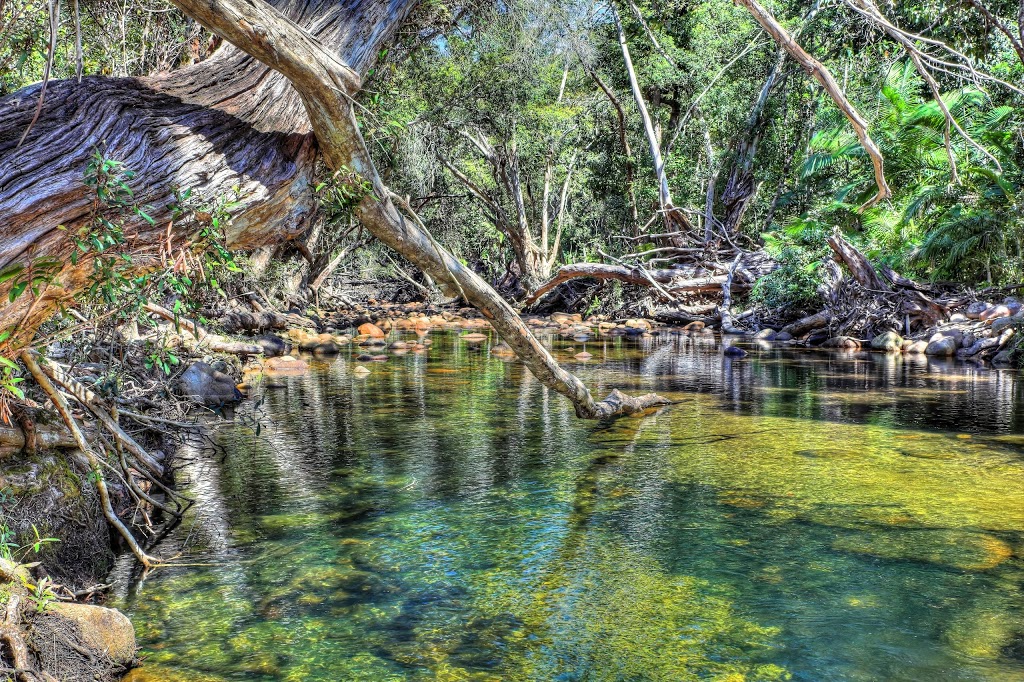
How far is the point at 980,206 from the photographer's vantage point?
579 inches

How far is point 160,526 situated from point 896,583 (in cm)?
393

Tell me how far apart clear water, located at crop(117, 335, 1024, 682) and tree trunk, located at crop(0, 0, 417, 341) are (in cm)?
163

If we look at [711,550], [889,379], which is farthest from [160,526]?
[889,379]

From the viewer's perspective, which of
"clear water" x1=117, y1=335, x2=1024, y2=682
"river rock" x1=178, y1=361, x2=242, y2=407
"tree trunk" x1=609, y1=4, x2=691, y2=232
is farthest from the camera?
"tree trunk" x1=609, y1=4, x2=691, y2=232

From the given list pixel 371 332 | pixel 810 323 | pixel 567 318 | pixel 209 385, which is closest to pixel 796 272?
pixel 810 323

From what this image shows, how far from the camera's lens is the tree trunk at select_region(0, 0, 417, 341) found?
9.91ft

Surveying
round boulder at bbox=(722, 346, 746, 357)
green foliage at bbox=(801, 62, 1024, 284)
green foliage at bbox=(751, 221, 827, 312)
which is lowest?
round boulder at bbox=(722, 346, 746, 357)

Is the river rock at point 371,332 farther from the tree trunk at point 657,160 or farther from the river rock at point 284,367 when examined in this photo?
the tree trunk at point 657,160

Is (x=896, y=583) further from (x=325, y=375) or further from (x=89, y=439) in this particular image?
(x=325, y=375)

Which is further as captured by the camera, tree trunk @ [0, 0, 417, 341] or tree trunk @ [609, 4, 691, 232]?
tree trunk @ [609, 4, 691, 232]

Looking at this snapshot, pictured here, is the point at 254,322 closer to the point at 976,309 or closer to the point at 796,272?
the point at 796,272

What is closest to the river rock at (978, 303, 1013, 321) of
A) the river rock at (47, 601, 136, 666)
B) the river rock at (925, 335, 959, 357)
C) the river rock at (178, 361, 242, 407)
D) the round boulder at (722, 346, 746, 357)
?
the river rock at (925, 335, 959, 357)

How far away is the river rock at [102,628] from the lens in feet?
9.94

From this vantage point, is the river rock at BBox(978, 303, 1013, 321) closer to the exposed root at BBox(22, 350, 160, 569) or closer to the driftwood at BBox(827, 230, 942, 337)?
the driftwood at BBox(827, 230, 942, 337)
